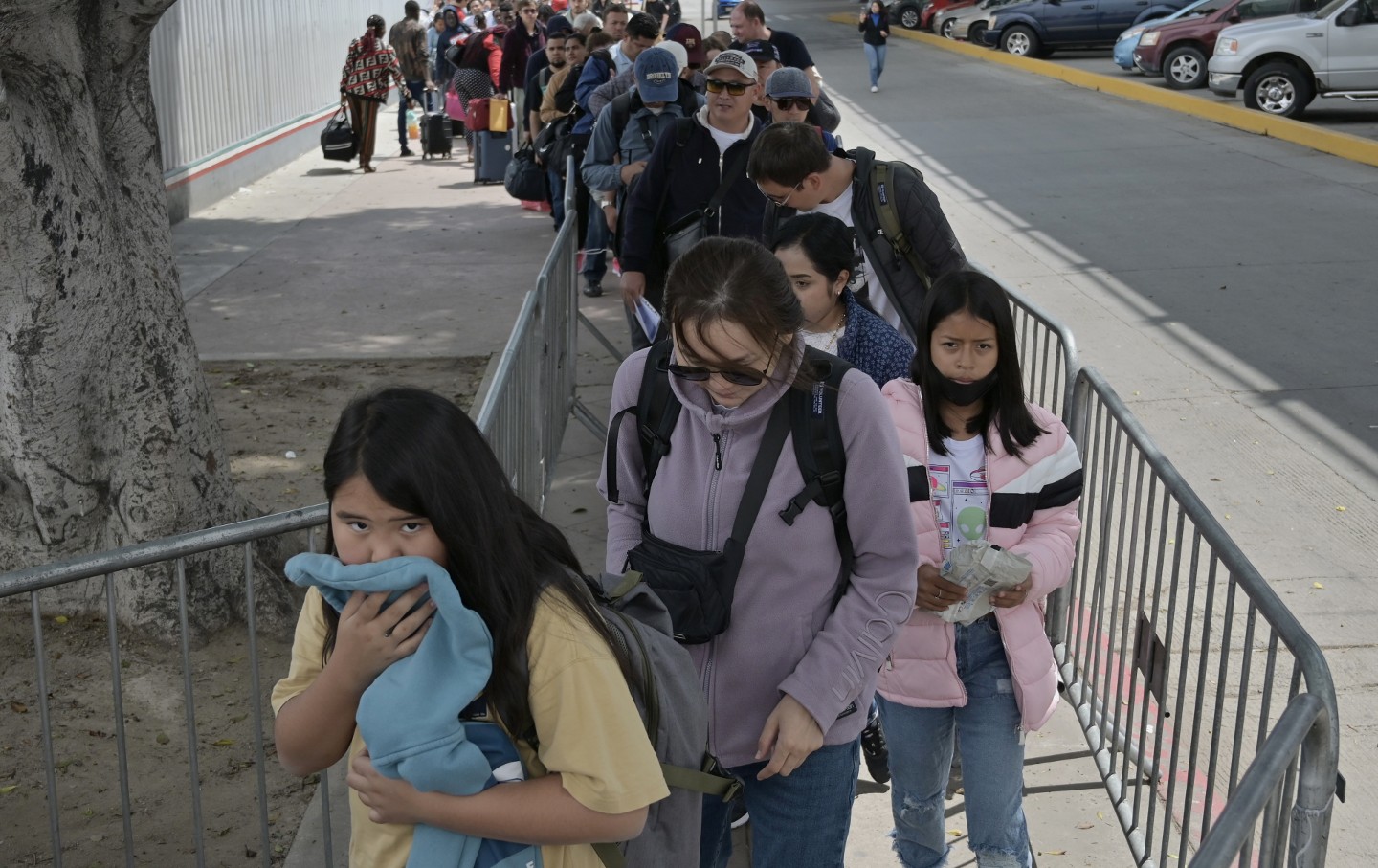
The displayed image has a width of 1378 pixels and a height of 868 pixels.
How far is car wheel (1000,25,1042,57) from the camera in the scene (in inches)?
1198

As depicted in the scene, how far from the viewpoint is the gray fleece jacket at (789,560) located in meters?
2.85

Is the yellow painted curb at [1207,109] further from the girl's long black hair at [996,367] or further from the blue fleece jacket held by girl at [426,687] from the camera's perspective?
the blue fleece jacket held by girl at [426,687]

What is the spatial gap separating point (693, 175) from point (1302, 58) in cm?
1534

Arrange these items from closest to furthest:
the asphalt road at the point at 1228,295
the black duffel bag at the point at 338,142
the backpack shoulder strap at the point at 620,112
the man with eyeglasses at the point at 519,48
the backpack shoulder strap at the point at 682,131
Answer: the asphalt road at the point at 1228,295
the backpack shoulder strap at the point at 682,131
the backpack shoulder strap at the point at 620,112
the man with eyeglasses at the point at 519,48
the black duffel bag at the point at 338,142

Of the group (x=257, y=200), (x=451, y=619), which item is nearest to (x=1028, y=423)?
(x=451, y=619)

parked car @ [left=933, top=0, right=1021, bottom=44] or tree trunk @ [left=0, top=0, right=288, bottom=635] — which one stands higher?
parked car @ [left=933, top=0, right=1021, bottom=44]

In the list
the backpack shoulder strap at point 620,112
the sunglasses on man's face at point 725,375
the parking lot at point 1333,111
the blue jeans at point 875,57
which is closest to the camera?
the sunglasses on man's face at point 725,375

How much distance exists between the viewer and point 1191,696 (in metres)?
5.23

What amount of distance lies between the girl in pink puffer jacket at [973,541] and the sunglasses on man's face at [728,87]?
10.4 feet

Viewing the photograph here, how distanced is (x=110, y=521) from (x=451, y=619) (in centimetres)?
418

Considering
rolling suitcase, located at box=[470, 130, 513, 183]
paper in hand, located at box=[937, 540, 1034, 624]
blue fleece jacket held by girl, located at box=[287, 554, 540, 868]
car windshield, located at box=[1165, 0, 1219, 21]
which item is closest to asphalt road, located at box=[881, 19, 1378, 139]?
car windshield, located at box=[1165, 0, 1219, 21]

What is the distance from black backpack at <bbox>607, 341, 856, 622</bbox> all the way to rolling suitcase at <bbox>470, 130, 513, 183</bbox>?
14.7 metres

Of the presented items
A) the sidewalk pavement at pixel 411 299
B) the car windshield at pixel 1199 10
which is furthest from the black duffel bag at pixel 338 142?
the car windshield at pixel 1199 10

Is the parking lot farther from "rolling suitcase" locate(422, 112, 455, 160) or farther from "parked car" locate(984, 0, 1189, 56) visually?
"rolling suitcase" locate(422, 112, 455, 160)
